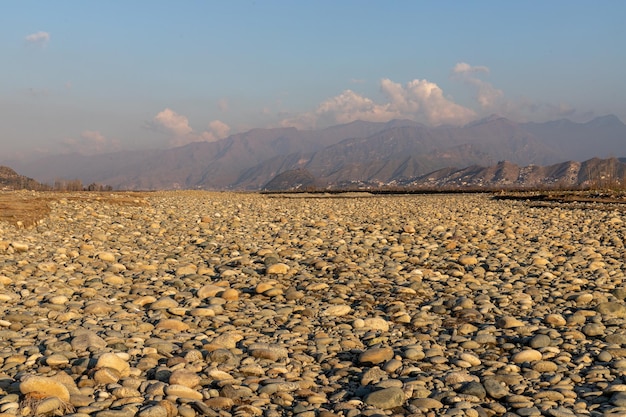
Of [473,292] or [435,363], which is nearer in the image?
[435,363]

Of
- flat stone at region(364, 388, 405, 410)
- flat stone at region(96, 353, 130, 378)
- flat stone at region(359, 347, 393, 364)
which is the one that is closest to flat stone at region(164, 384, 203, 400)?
flat stone at region(96, 353, 130, 378)

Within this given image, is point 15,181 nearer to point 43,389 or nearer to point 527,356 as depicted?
point 43,389

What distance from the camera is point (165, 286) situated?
818 cm

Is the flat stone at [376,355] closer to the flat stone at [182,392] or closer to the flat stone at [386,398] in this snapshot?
the flat stone at [386,398]

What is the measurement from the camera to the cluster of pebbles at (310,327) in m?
4.12

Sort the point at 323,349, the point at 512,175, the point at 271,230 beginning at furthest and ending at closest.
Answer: the point at 512,175, the point at 271,230, the point at 323,349

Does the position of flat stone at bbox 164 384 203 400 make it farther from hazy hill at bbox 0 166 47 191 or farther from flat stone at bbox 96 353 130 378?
hazy hill at bbox 0 166 47 191

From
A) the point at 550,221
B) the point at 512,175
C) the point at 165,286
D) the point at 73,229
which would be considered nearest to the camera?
the point at 165,286

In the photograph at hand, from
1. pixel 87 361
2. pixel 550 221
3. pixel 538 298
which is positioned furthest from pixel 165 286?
pixel 550 221

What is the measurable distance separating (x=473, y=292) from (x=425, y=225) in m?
8.03

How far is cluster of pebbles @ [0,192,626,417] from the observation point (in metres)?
4.12

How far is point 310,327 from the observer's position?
6273mm

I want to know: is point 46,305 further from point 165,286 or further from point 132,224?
point 132,224

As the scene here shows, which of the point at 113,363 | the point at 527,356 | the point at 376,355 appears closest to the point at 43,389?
the point at 113,363
